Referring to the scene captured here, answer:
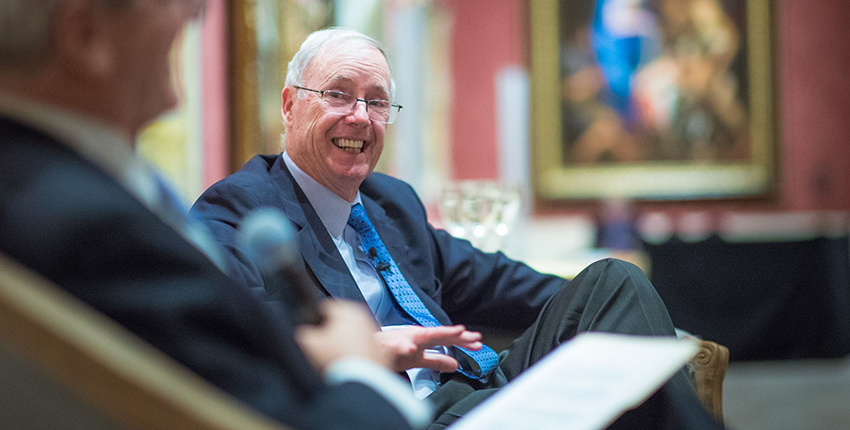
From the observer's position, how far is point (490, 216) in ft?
9.52

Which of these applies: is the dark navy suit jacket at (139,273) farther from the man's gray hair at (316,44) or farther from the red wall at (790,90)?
the red wall at (790,90)

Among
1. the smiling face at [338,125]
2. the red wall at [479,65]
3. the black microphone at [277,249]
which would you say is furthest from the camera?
the red wall at [479,65]

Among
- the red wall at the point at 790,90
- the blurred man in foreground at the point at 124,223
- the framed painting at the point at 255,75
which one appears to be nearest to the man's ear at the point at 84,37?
the blurred man in foreground at the point at 124,223

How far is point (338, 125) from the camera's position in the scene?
1999 millimetres

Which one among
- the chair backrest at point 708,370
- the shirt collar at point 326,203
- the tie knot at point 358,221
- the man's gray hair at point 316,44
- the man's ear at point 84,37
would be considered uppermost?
the man's gray hair at point 316,44

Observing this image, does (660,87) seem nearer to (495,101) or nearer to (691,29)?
(691,29)

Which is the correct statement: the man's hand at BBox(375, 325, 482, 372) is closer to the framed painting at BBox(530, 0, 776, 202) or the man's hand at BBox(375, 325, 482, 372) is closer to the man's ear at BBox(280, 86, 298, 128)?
the man's ear at BBox(280, 86, 298, 128)

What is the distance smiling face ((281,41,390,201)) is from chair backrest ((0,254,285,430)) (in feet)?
4.12

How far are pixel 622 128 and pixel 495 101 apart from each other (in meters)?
1.42

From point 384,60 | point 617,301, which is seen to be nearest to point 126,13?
point 617,301

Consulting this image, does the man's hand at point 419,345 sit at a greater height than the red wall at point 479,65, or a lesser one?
lesser

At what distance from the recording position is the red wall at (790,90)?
26.7 ft

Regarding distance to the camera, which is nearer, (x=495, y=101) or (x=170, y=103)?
(x=170, y=103)

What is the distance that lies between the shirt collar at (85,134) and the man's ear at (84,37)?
0.17 ft
